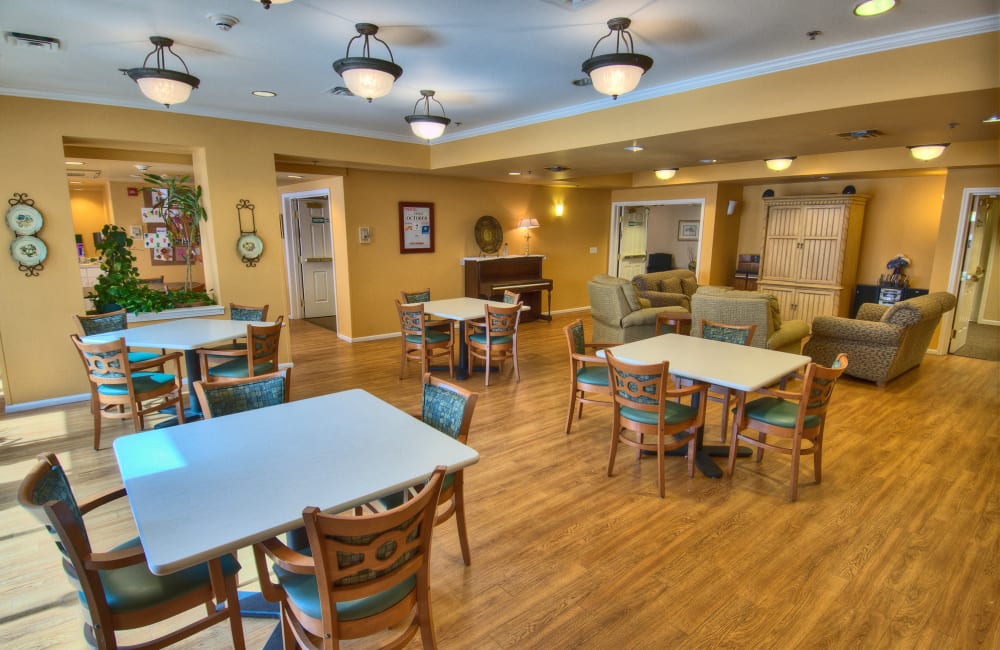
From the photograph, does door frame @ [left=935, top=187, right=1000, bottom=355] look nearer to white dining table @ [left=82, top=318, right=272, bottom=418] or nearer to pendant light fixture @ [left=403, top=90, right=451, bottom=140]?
pendant light fixture @ [left=403, top=90, right=451, bottom=140]

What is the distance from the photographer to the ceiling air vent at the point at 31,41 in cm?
297

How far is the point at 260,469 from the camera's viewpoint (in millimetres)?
1729

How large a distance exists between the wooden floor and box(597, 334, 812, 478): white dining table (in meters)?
0.30

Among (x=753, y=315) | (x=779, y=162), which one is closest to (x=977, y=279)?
(x=779, y=162)

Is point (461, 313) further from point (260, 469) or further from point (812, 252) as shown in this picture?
point (812, 252)

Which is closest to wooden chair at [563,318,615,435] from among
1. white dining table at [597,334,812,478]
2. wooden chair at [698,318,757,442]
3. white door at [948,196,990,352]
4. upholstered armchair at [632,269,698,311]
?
white dining table at [597,334,812,478]

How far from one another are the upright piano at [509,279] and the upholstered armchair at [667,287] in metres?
1.59

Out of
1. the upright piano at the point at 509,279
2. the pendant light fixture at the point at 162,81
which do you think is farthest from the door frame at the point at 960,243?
the pendant light fixture at the point at 162,81

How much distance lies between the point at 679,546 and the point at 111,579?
7.94 feet

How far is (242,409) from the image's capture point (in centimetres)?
245

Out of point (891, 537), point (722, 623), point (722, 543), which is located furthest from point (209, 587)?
point (891, 537)

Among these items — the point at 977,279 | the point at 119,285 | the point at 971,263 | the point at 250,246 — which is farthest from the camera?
the point at 977,279

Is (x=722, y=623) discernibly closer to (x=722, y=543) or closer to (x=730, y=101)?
(x=722, y=543)

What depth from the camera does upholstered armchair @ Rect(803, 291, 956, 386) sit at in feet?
16.1
